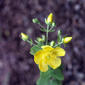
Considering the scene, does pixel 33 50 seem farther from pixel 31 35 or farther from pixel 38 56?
pixel 31 35

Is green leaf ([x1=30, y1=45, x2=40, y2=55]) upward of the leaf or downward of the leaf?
upward

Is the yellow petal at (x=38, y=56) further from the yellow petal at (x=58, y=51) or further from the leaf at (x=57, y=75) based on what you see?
the leaf at (x=57, y=75)

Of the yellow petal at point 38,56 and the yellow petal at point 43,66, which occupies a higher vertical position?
the yellow petal at point 38,56

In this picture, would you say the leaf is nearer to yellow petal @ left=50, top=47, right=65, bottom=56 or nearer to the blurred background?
yellow petal @ left=50, top=47, right=65, bottom=56

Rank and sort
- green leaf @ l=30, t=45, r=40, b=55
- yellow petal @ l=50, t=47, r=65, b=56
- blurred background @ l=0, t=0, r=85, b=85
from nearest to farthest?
yellow petal @ l=50, t=47, r=65, b=56 → green leaf @ l=30, t=45, r=40, b=55 → blurred background @ l=0, t=0, r=85, b=85

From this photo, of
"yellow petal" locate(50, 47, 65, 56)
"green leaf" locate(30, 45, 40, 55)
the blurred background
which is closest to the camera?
"yellow petal" locate(50, 47, 65, 56)

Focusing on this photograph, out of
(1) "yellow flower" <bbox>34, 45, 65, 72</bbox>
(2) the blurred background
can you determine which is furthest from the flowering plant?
(2) the blurred background

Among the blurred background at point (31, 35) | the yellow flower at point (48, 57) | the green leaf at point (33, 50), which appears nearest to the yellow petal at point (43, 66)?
the yellow flower at point (48, 57)
